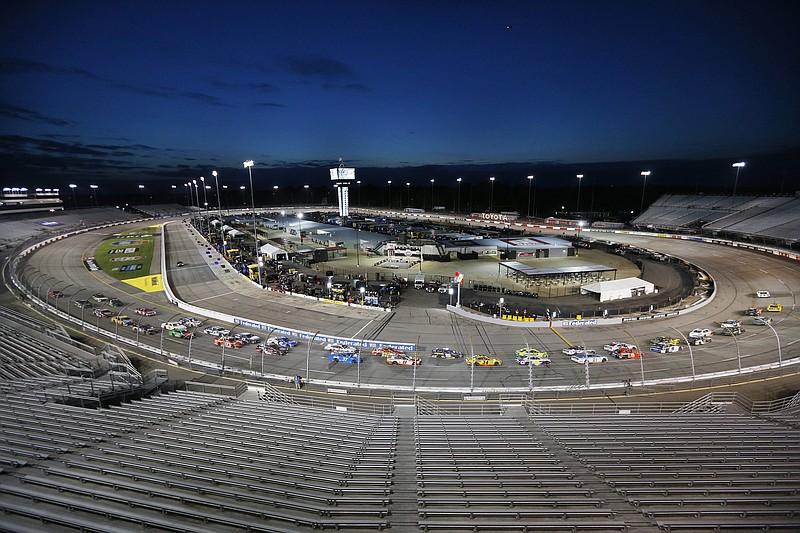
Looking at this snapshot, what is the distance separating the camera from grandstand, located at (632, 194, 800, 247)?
6122 cm

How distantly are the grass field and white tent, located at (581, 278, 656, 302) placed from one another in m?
55.2

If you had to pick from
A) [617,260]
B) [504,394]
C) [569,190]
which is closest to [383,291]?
[504,394]

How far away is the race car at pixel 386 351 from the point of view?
26.5m

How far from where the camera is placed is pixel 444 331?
102 ft

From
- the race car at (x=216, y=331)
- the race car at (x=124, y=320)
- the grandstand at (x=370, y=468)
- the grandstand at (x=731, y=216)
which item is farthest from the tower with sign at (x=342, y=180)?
the grandstand at (x=370, y=468)

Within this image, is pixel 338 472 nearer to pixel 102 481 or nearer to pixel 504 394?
pixel 102 481

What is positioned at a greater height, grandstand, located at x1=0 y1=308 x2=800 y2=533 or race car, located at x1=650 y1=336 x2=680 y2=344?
grandstand, located at x1=0 y1=308 x2=800 y2=533

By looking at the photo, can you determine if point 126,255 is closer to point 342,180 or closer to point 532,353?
point 532,353

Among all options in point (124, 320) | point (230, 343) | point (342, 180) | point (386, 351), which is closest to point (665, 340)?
point (386, 351)

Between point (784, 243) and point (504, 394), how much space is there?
64.5 m

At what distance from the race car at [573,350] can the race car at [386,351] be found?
38.5 feet

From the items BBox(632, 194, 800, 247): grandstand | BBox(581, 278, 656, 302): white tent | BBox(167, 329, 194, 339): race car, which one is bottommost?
BBox(167, 329, 194, 339): race car

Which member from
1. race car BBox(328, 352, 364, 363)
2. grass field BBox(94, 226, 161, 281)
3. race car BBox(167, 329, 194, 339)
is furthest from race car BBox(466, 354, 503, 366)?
grass field BBox(94, 226, 161, 281)

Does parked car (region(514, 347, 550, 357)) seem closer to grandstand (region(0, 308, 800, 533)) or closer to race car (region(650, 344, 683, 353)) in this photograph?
race car (region(650, 344, 683, 353))
